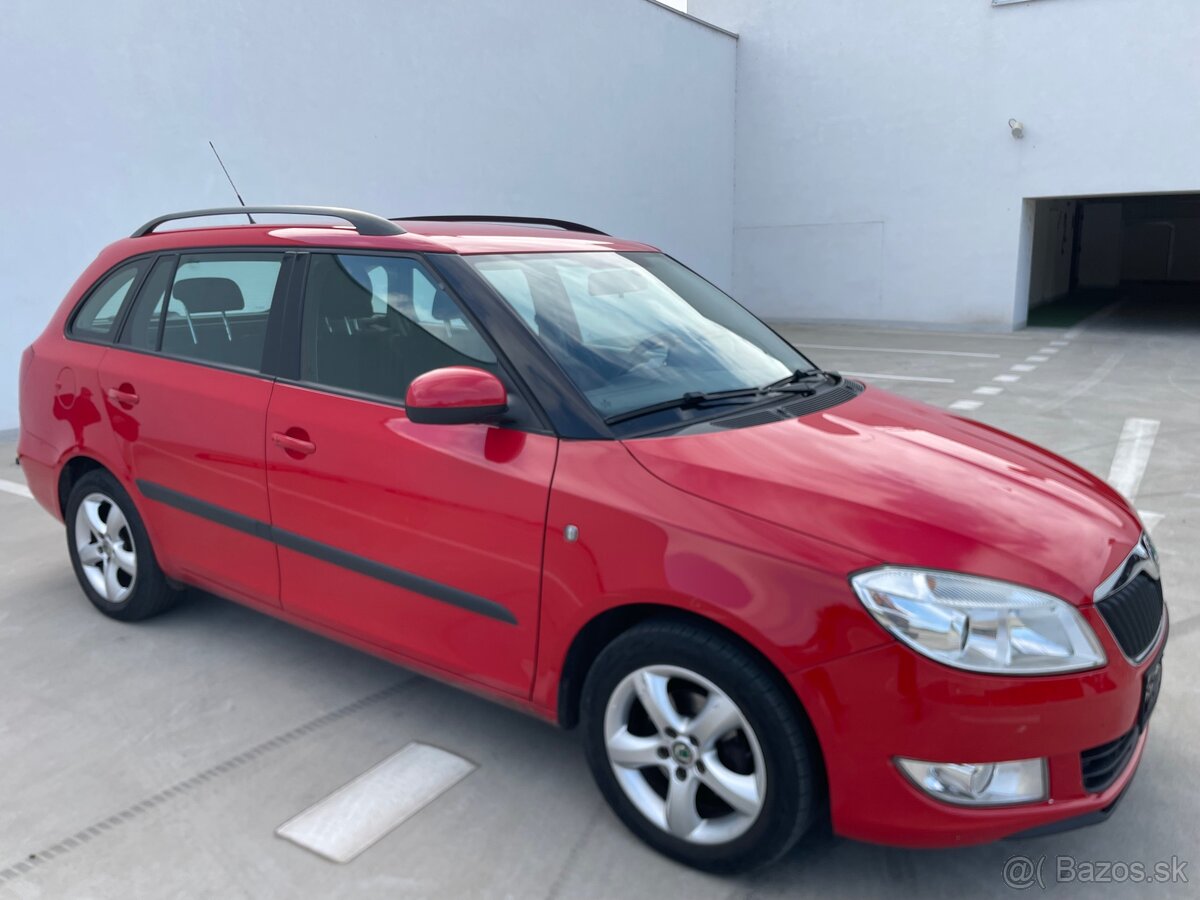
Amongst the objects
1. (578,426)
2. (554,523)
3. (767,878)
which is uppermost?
(578,426)

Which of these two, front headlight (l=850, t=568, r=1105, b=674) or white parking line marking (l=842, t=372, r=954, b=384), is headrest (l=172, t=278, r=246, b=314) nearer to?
front headlight (l=850, t=568, r=1105, b=674)

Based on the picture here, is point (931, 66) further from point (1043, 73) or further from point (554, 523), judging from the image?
point (554, 523)

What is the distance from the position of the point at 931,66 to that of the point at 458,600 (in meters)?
14.8

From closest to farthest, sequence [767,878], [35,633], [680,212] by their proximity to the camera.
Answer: [767,878], [35,633], [680,212]

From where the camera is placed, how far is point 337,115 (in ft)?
32.0

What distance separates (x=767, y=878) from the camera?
2322 millimetres

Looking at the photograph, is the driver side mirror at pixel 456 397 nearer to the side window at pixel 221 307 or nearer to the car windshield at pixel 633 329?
the car windshield at pixel 633 329

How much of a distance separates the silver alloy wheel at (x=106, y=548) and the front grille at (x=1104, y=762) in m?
3.30

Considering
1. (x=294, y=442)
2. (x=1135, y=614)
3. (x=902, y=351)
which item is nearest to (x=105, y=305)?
(x=294, y=442)

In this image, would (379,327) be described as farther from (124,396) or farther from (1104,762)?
(1104,762)

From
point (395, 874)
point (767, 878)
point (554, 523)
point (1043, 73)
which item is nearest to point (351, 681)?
point (395, 874)

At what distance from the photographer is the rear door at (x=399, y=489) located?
2516 millimetres

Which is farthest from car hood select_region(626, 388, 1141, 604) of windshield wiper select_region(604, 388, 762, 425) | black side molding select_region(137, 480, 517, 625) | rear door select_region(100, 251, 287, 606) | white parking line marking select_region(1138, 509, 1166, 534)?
white parking line marking select_region(1138, 509, 1166, 534)

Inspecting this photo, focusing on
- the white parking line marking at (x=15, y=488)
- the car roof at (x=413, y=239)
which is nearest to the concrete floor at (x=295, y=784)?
the car roof at (x=413, y=239)
